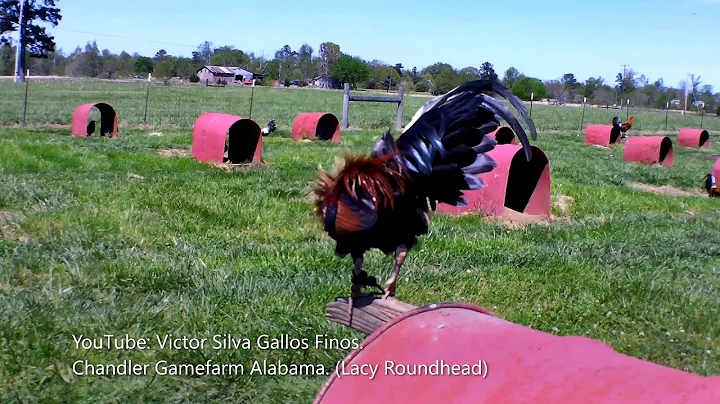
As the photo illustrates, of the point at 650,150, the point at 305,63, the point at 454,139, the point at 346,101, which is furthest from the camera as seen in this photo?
the point at 305,63

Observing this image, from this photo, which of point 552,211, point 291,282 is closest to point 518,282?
point 291,282

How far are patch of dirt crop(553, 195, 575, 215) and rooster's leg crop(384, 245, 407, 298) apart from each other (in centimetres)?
647

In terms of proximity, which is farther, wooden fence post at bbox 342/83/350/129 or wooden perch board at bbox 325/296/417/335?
wooden fence post at bbox 342/83/350/129

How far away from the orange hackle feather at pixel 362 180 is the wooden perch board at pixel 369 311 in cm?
40

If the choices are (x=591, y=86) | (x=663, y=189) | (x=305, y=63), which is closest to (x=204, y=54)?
(x=305, y=63)

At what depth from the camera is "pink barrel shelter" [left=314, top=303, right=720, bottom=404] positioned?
1.52m

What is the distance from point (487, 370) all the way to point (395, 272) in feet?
3.92

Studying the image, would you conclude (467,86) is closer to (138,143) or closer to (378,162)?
(378,162)

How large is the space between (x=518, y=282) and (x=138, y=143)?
10.1 meters

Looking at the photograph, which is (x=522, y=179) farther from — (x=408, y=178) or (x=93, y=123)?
(x=93, y=123)

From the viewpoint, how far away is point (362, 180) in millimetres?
2910

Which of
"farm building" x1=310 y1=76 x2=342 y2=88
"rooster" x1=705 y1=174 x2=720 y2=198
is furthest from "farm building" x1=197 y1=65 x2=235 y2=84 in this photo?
"rooster" x1=705 y1=174 x2=720 y2=198

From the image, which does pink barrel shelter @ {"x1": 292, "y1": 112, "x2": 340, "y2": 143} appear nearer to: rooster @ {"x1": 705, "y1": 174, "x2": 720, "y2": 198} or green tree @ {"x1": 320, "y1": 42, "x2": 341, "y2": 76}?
rooster @ {"x1": 705, "y1": 174, "x2": 720, "y2": 198}

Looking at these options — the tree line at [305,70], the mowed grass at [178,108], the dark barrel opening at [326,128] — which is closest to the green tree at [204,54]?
the tree line at [305,70]
